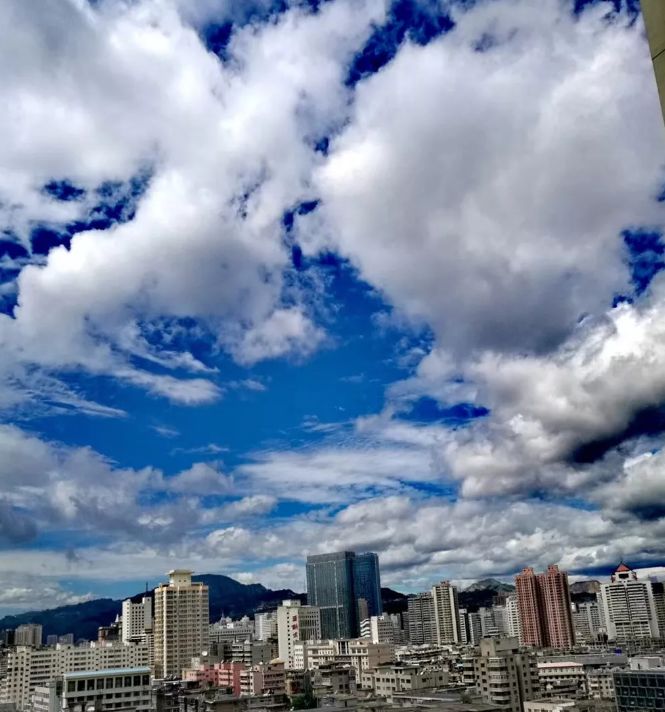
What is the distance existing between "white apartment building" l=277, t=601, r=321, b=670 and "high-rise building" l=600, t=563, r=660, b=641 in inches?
1978

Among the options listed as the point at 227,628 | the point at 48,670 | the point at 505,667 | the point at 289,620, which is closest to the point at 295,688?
the point at 505,667

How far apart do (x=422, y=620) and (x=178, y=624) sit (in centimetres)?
5119

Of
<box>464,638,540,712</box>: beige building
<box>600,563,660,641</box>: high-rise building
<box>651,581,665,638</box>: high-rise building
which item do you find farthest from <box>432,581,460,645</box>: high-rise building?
<box>464,638,540,712</box>: beige building

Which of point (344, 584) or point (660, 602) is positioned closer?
point (660, 602)

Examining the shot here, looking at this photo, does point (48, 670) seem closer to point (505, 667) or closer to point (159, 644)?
point (159, 644)

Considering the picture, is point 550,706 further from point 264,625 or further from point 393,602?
point 393,602

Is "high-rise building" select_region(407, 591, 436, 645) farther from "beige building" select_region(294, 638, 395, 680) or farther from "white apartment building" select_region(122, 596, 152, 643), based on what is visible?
"beige building" select_region(294, 638, 395, 680)

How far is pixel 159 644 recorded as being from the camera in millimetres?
65375

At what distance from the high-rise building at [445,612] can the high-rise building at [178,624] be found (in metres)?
43.7

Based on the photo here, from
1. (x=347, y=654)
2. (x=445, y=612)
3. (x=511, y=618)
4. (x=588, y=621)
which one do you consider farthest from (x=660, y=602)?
(x=347, y=654)

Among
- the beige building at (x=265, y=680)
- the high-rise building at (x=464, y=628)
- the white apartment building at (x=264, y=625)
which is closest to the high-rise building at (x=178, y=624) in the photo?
the beige building at (x=265, y=680)

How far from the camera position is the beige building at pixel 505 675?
102ft

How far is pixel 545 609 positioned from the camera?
8375 centimetres

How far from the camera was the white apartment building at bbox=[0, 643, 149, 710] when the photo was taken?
51.5 meters
